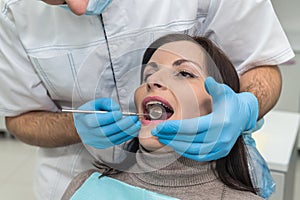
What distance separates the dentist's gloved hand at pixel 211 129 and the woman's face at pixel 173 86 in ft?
0.19

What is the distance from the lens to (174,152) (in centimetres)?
99

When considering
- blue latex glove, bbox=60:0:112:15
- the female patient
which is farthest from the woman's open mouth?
blue latex glove, bbox=60:0:112:15

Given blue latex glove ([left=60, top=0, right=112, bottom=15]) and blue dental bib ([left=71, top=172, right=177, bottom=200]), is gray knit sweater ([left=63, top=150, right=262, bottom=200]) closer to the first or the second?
blue dental bib ([left=71, top=172, right=177, bottom=200])

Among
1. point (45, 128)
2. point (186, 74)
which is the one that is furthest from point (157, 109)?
point (45, 128)

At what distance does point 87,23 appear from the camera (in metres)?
1.13

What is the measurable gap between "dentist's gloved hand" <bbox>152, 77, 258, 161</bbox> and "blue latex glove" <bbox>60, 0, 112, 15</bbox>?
0.30 metres

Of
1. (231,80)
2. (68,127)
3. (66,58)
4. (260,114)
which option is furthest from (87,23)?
(260,114)

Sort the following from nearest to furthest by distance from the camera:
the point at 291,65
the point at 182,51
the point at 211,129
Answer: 1. the point at 211,129
2. the point at 182,51
3. the point at 291,65

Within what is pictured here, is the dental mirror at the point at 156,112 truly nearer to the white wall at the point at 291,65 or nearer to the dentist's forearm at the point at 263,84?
the dentist's forearm at the point at 263,84

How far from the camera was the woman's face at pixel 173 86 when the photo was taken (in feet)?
3.20

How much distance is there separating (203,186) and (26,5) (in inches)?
24.4

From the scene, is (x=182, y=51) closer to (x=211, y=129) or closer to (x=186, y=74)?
(x=186, y=74)

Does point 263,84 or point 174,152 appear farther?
point 263,84

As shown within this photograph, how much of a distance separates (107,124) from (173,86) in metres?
0.16
